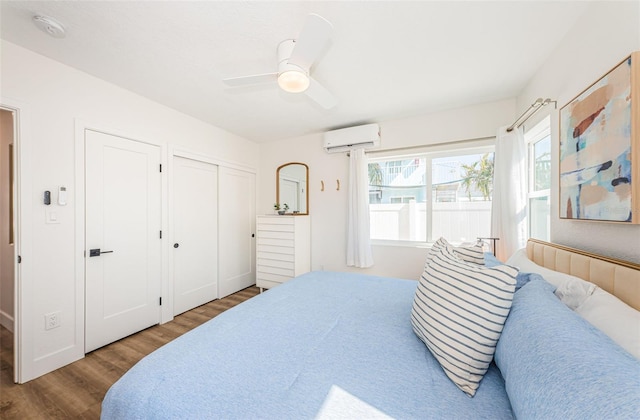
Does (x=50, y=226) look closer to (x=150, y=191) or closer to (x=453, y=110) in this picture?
(x=150, y=191)

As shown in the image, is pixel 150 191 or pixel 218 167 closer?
pixel 150 191

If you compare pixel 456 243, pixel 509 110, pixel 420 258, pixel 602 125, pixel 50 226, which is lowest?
pixel 420 258

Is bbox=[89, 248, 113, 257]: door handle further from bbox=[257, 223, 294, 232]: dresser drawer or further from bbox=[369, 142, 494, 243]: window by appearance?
bbox=[369, 142, 494, 243]: window

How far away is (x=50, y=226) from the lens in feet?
5.96

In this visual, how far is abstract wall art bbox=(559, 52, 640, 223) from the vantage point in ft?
3.04

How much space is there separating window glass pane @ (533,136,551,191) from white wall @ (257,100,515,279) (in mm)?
522

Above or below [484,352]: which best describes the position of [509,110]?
above

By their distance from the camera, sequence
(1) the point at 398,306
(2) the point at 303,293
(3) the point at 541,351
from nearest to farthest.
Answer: (3) the point at 541,351, (1) the point at 398,306, (2) the point at 303,293

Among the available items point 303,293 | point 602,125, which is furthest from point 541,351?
point 303,293

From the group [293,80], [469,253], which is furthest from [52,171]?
[469,253]

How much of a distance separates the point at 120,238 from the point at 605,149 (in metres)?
3.46

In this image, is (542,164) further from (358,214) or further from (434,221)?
(358,214)

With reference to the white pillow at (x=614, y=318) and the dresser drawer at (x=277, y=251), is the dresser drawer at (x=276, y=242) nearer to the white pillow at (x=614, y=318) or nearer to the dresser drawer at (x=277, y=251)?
the dresser drawer at (x=277, y=251)

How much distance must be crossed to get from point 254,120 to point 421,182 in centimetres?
230
